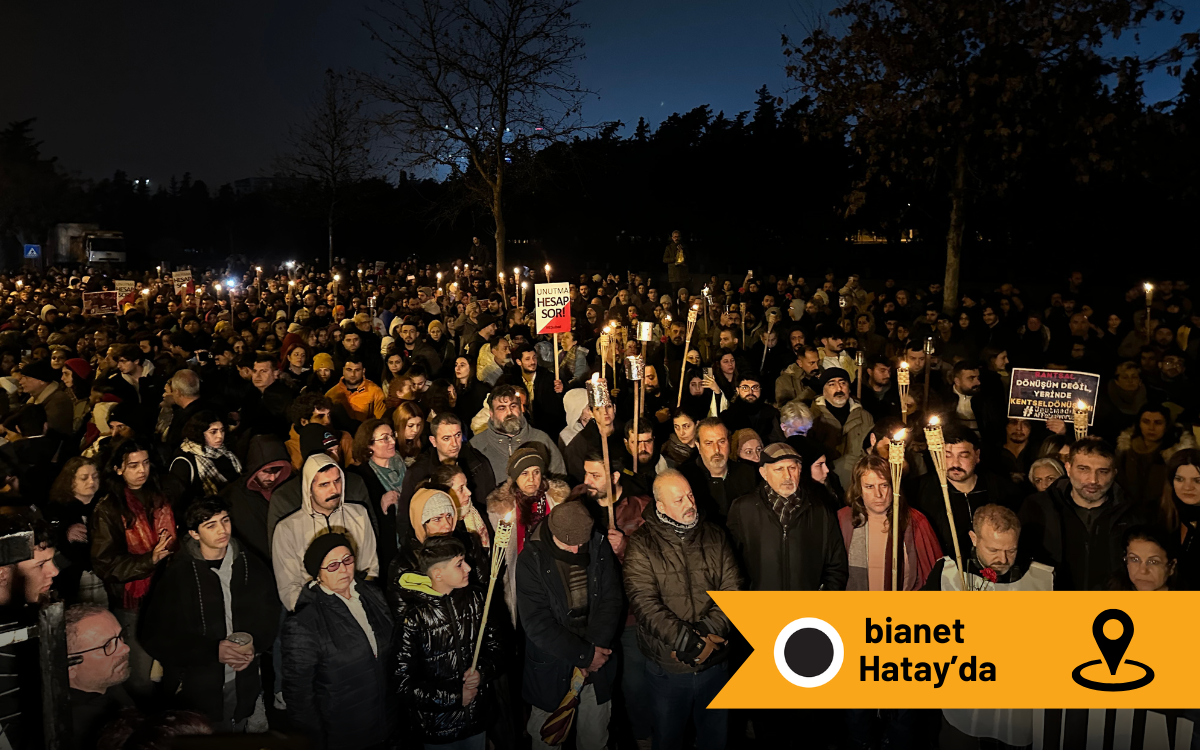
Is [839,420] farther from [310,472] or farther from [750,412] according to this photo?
[310,472]

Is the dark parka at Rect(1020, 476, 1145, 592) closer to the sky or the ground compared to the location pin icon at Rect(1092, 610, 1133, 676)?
closer to the sky

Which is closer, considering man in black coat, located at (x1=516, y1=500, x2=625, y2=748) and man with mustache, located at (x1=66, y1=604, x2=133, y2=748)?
man with mustache, located at (x1=66, y1=604, x2=133, y2=748)

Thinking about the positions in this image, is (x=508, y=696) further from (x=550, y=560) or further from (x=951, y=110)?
(x=951, y=110)

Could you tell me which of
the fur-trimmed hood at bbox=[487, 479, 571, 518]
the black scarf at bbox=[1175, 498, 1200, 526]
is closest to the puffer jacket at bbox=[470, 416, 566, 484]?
the fur-trimmed hood at bbox=[487, 479, 571, 518]

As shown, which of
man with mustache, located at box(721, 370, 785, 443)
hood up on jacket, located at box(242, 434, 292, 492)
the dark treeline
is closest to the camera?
hood up on jacket, located at box(242, 434, 292, 492)

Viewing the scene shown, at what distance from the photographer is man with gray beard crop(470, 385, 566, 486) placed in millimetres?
6441

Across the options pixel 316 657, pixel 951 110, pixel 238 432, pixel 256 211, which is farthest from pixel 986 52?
pixel 256 211

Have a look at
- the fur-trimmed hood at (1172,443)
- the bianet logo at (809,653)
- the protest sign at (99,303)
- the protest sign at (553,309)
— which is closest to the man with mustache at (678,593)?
the bianet logo at (809,653)

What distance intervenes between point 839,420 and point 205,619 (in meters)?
5.24

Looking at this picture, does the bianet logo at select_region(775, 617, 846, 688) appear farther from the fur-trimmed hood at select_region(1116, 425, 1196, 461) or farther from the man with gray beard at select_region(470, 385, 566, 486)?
the fur-trimmed hood at select_region(1116, 425, 1196, 461)

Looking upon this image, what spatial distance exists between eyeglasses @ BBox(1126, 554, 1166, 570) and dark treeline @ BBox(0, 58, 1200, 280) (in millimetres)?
11481

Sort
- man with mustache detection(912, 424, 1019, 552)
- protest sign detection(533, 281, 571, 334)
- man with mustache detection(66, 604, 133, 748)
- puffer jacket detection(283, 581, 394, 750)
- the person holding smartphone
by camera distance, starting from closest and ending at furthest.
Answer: man with mustache detection(66, 604, 133, 748) < puffer jacket detection(283, 581, 394, 750) < the person holding smartphone < man with mustache detection(912, 424, 1019, 552) < protest sign detection(533, 281, 571, 334)

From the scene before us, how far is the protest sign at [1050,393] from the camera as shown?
253 inches

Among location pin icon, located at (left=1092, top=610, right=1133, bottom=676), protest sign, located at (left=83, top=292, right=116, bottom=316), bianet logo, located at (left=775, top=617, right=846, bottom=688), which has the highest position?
protest sign, located at (left=83, top=292, right=116, bottom=316)
